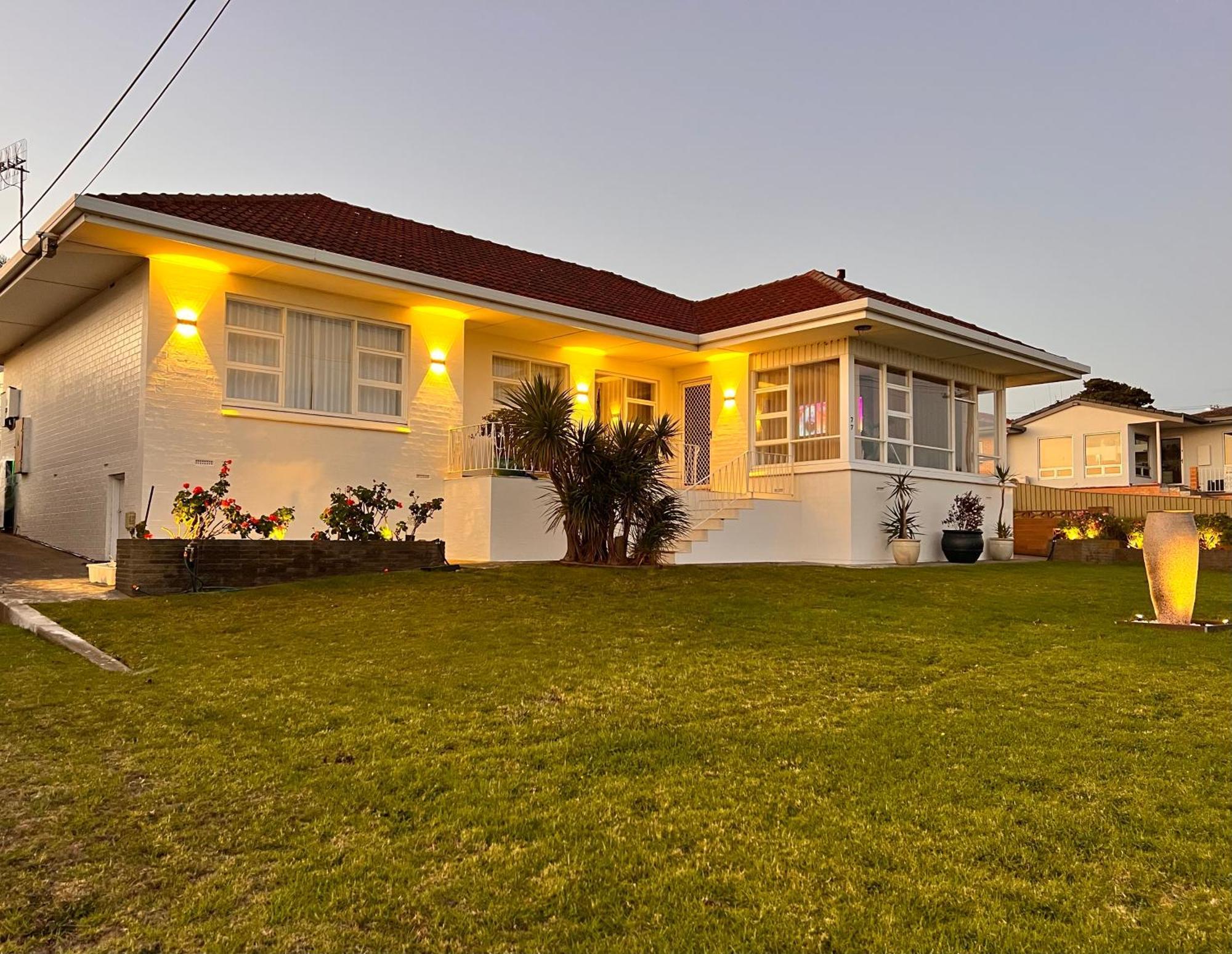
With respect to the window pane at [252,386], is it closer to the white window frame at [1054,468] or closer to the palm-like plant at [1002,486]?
the palm-like plant at [1002,486]

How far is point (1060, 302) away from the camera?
3288 cm

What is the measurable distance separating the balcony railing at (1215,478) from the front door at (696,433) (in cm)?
2416

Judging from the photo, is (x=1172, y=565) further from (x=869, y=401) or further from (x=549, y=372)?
(x=549, y=372)

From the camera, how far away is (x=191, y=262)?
37.1 ft

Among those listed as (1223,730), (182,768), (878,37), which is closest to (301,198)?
(878,37)

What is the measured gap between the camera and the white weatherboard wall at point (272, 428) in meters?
11.2

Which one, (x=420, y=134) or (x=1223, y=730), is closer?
(x=1223, y=730)

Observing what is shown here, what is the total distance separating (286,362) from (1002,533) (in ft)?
43.9

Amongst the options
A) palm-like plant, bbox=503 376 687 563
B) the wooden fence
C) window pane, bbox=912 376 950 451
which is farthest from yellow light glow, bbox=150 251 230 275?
the wooden fence

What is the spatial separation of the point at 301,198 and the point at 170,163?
629cm

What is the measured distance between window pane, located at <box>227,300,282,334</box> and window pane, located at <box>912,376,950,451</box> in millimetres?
11139

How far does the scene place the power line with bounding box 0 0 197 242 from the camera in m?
10.0

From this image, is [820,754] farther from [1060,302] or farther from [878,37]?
[1060,302]

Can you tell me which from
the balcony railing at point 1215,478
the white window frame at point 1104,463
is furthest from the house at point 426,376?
the balcony railing at point 1215,478
